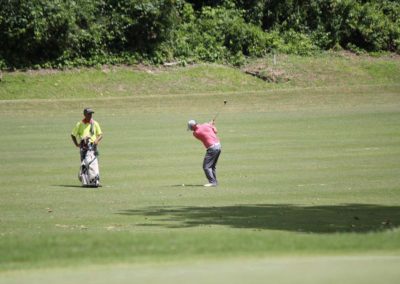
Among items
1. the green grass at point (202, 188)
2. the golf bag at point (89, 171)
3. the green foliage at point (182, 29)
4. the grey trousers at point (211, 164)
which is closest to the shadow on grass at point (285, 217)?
the green grass at point (202, 188)

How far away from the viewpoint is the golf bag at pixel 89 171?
2383cm

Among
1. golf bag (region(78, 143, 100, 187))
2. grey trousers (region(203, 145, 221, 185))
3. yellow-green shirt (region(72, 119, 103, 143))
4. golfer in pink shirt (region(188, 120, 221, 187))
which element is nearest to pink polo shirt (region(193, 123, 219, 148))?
golfer in pink shirt (region(188, 120, 221, 187))

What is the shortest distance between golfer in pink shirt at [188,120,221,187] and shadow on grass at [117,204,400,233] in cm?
382

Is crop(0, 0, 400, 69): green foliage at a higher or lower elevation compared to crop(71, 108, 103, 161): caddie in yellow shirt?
lower

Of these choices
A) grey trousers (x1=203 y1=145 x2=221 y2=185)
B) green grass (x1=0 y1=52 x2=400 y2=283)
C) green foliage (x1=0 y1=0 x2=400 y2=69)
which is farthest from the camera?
green foliage (x1=0 y1=0 x2=400 y2=69)

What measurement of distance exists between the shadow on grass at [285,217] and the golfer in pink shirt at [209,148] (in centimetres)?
382

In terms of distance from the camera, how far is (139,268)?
1031cm

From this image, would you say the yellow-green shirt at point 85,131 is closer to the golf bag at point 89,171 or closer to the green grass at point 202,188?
the golf bag at point 89,171

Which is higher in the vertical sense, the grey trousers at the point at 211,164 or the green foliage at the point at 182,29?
the grey trousers at the point at 211,164

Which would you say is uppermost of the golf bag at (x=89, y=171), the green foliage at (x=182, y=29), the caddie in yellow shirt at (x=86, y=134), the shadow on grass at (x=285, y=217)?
the shadow on grass at (x=285, y=217)

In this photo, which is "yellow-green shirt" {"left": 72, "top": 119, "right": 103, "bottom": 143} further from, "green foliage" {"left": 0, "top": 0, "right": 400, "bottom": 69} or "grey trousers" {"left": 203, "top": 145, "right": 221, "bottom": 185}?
"green foliage" {"left": 0, "top": 0, "right": 400, "bottom": 69}

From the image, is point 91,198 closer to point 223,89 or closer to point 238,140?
point 238,140

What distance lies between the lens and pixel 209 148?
24109 millimetres

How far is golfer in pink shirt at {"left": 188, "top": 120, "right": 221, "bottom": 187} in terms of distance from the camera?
23.8 m
